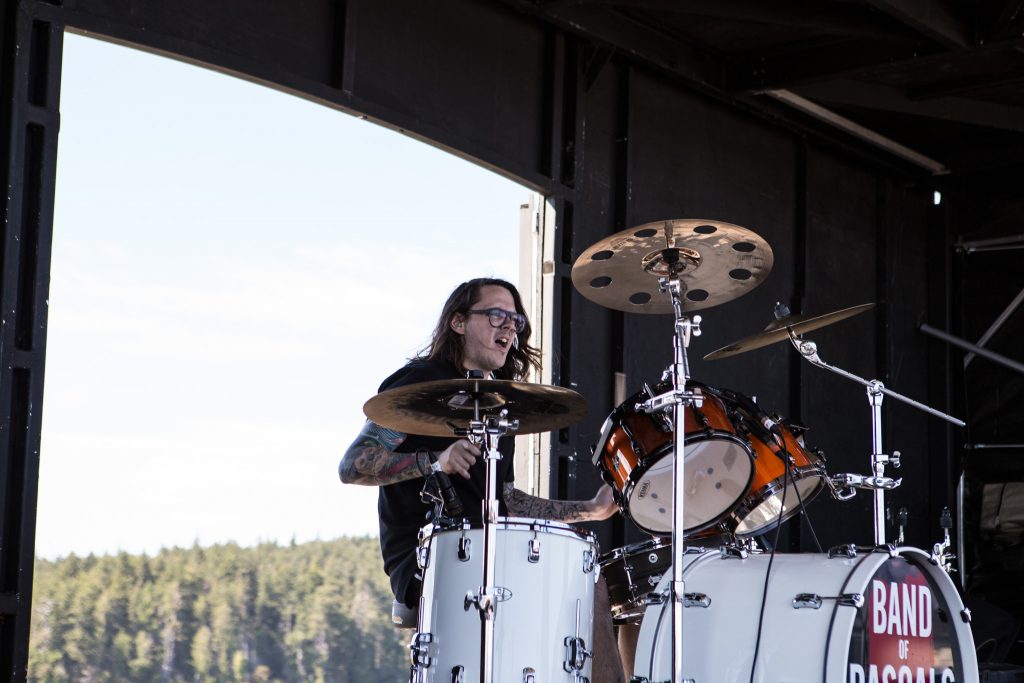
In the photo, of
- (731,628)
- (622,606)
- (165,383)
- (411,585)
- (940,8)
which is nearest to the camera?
(731,628)

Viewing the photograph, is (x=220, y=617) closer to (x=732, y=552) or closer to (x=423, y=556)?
(x=423, y=556)

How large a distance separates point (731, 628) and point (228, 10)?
9.22 feet

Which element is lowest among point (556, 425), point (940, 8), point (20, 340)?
point (556, 425)

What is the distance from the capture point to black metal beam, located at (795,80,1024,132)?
6617mm

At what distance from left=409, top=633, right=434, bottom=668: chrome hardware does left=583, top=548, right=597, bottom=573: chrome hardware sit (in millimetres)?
474

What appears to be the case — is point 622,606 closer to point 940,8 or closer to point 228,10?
point 228,10

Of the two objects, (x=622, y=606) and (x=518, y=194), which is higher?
(x=518, y=194)

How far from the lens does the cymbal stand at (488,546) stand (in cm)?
329

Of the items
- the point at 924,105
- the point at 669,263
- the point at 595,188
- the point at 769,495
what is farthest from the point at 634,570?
the point at 924,105

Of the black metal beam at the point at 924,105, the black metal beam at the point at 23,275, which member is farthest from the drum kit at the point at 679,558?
the black metal beam at the point at 924,105

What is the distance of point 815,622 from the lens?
3.40m

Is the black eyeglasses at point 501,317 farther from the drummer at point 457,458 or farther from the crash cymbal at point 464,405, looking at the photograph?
the crash cymbal at point 464,405

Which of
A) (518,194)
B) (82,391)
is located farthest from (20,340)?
(518,194)

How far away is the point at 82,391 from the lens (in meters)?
4.40
